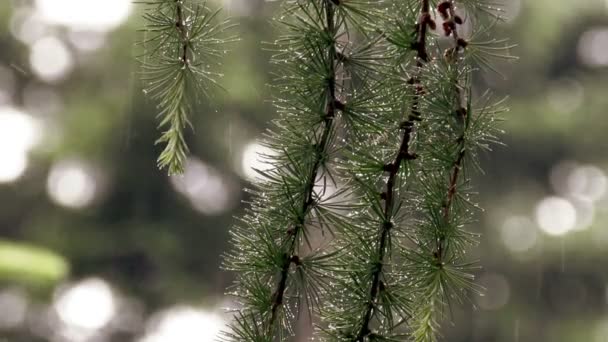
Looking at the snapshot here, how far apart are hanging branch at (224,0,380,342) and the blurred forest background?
257 centimetres

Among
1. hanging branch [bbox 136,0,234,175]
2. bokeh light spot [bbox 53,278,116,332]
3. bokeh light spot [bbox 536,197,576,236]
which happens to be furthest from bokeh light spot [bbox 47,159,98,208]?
hanging branch [bbox 136,0,234,175]

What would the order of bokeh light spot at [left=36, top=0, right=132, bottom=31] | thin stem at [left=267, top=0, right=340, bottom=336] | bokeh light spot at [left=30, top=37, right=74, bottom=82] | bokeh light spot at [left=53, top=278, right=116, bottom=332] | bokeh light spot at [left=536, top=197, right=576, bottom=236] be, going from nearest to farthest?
1. thin stem at [left=267, top=0, right=340, bottom=336]
2. bokeh light spot at [left=53, top=278, right=116, bottom=332]
3. bokeh light spot at [left=36, top=0, right=132, bottom=31]
4. bokeh light spot at [left=30, top=37, right=74, bottom=82]
5. bokeh light spot at [left=536, top=197, right=576, bottom=236]

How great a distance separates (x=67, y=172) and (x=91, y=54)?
43cm

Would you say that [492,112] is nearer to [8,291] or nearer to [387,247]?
[387,247]

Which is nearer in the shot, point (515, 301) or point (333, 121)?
point (333, 121)

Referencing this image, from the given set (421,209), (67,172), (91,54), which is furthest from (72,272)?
A: (421,209)

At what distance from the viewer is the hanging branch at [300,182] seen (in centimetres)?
55

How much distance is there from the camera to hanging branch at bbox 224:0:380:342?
549 millimetres

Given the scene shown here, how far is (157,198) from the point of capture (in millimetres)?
3611

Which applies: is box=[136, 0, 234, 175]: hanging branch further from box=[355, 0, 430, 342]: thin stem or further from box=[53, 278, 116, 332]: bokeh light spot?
box=[53, 278, 116, 332]: bokeh light spot

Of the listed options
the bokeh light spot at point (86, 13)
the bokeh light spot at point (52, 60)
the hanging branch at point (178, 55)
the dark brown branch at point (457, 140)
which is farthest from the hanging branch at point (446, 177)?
the bokeh light spot at point (52, 60)

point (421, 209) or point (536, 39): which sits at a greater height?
point (536, 39)

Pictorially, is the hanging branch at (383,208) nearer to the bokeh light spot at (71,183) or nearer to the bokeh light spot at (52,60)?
the bokeh light spot at (71,183)

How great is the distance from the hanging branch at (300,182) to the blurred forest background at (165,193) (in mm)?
2573
